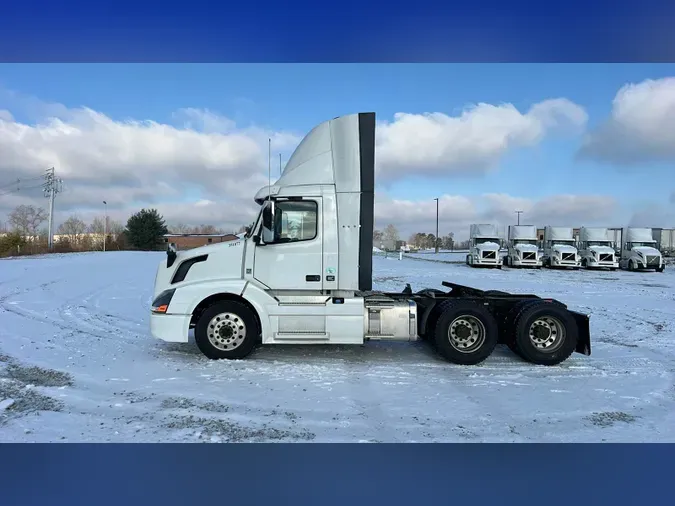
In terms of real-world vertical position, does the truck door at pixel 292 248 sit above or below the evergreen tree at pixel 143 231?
below

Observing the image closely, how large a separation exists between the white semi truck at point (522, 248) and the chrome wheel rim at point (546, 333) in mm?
30254

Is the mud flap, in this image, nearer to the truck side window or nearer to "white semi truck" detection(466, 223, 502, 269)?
the truck side window

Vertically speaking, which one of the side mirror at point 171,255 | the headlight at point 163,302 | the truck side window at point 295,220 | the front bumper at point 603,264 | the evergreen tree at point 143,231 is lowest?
the headlight at point 163,302

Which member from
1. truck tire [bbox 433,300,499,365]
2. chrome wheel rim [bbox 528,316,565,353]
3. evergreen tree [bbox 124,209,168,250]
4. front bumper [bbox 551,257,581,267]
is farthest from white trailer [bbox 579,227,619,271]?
evergreen tree [bbox 124,209,168,250]

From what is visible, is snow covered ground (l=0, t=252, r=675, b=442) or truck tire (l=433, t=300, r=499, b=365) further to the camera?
truck tire (l=433, t=300, r=499, b=365)

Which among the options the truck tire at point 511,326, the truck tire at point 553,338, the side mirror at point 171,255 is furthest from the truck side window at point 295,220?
the truck tire at point 553,338

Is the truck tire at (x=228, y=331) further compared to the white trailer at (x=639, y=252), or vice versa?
the white trailer at (x=639, y=252)

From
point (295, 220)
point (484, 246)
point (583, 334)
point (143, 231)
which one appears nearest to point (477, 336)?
point (583, 334)

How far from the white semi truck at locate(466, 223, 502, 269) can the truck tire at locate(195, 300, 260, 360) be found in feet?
98.3

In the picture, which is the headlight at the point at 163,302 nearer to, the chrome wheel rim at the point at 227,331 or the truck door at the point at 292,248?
the chrome wheel rim at the point at 227,331

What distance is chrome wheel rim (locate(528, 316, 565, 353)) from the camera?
→ 284 inches

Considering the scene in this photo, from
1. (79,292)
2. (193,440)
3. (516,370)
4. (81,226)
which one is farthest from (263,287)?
(81,226)

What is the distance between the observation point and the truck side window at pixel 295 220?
727cm

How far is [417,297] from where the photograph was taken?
7.87m
